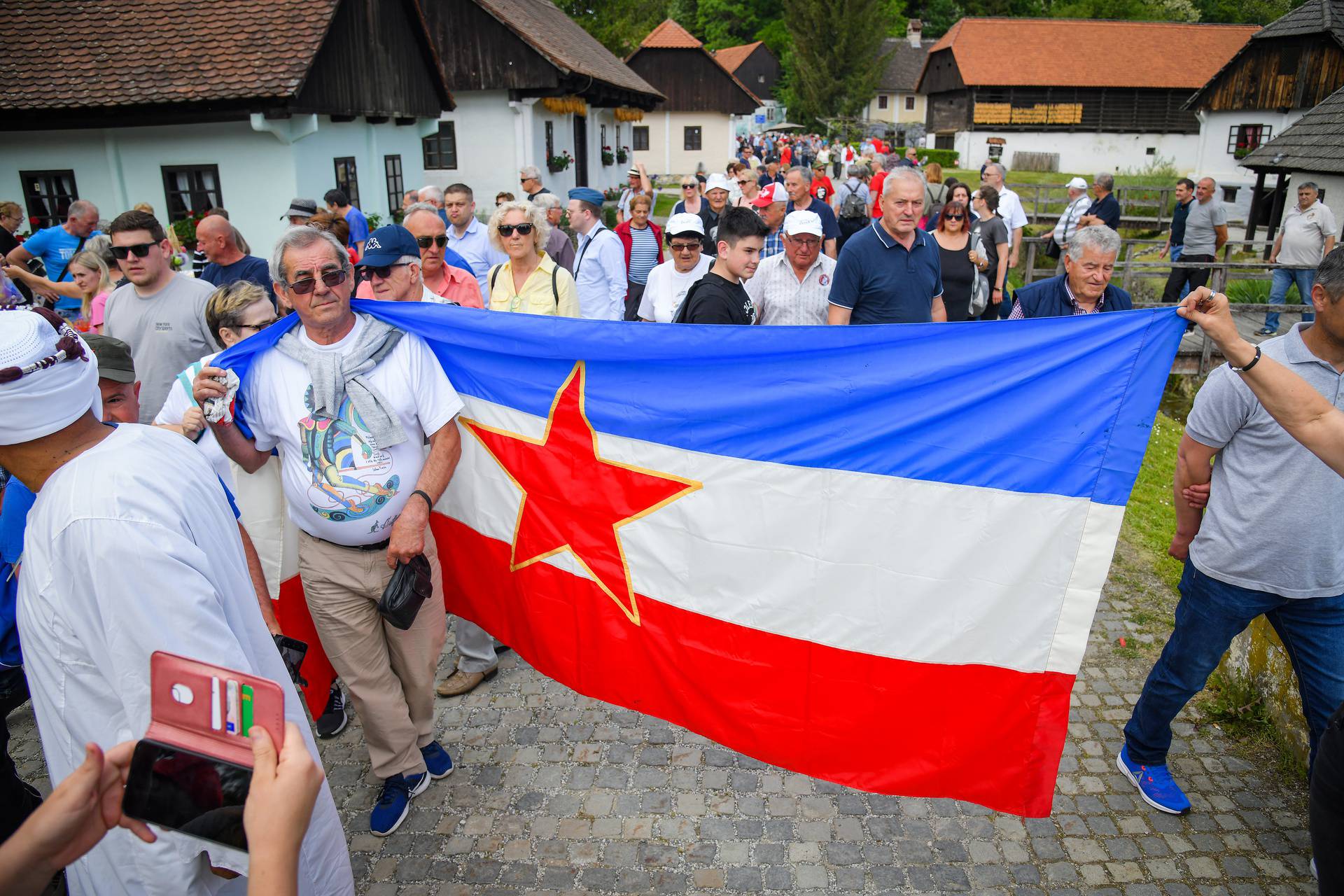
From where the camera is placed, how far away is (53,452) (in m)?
1.92

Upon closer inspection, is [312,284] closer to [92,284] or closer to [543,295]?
[543,295]

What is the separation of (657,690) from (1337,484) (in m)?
2.60

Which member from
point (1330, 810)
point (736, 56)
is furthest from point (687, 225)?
point (736, 56)

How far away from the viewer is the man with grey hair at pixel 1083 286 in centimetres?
434

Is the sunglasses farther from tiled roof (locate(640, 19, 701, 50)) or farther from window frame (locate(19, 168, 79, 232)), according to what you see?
tiled roof (locate(640, 19, 701, 50))

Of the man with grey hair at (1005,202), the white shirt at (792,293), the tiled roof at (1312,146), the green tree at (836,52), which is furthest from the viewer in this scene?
the green tree at (836,52)

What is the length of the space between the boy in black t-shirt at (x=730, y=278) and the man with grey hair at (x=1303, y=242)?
35.8 ft

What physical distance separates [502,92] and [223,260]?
2206 centimetres

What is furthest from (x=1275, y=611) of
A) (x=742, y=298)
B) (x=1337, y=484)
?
(x=742, y=298)

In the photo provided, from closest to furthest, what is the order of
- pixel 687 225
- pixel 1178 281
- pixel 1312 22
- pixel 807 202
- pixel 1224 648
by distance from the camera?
pixel 1224 648 → pixel 687 225 → pixel 807 202 → pixel 1178 281 → pixel 1312 22

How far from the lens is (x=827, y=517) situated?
317 cm

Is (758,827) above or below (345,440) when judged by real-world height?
below

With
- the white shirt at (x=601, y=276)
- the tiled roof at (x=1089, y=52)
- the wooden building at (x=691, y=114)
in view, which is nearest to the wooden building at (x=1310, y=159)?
the white shirt at (x=601, y=276)

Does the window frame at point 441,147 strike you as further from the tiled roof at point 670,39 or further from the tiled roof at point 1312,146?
the tiled roof at point 670,39
